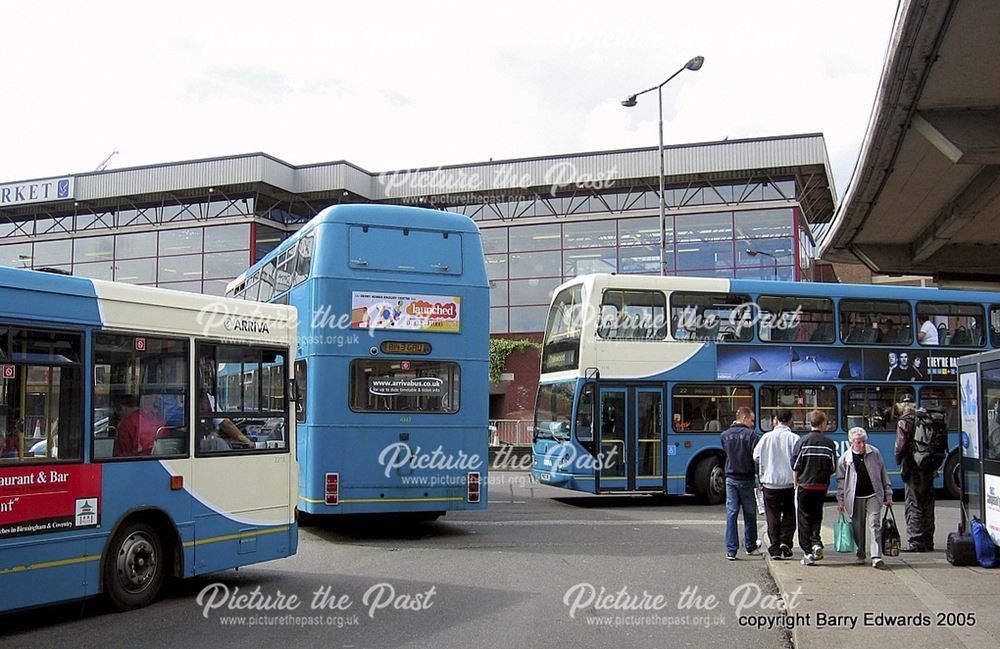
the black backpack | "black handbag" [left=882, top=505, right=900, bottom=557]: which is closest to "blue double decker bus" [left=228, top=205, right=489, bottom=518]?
"black handbag" [left=882, top=505, right=900, bottom=557]

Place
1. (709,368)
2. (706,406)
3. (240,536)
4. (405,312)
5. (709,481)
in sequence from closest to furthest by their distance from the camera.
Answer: (240,536) → (405,312) → (709,481) → (706,406) → (709,368)

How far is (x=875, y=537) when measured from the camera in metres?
10.1

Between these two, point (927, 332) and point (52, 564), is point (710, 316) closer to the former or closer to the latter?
point (927, 332)

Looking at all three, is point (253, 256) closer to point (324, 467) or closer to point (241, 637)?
point (324, 467)

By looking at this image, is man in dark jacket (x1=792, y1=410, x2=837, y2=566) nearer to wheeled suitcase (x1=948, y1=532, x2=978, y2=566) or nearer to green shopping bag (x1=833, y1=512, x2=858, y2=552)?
green shopping bag (x1=833, y1=512, x2=858, y2=552)

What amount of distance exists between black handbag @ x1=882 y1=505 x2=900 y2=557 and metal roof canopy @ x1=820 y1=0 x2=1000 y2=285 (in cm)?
276

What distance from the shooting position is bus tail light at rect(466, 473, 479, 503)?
12898mm

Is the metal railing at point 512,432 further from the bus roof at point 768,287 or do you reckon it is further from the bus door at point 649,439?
the bus door at point 649,439

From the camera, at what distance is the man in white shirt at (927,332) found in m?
19.0

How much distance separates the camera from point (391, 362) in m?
12.8

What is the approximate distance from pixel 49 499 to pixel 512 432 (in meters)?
22.3

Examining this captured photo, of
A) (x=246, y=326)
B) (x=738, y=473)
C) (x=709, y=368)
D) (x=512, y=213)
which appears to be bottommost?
(x=738, y=473)

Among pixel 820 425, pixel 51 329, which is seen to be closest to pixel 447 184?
pixel 820 425

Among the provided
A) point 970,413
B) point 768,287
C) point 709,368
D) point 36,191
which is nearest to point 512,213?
point 768,287
